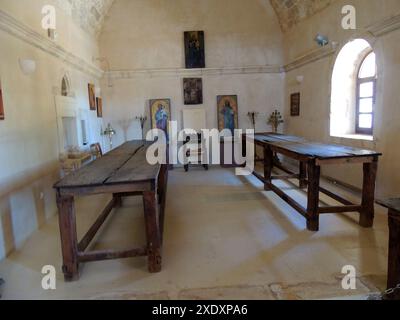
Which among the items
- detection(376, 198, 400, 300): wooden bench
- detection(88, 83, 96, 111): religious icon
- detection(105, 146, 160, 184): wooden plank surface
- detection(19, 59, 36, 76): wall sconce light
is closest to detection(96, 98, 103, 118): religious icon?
detection(88, 83, 96, 111): religious icon

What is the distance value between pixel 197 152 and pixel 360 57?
4356 mm

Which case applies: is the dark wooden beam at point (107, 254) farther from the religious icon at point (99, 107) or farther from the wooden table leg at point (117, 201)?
the religious icon at point (99, 107)

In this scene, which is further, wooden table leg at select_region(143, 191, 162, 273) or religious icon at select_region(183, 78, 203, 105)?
religious icon at select_region(183, 78, 203, 105)

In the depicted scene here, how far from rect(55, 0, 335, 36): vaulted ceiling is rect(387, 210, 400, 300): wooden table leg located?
5238 millimetres

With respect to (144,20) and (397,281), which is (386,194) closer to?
(397,281)

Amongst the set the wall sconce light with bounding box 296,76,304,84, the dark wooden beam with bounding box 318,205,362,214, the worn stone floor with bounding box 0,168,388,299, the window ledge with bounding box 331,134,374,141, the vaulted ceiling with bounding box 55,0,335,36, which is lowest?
the worn stone floor with bounding box 0,168,388,299

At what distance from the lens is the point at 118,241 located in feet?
12.5

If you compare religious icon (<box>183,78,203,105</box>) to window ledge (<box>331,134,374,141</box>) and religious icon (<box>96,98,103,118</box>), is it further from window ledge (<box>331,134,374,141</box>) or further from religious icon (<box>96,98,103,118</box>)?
window ledge (<box>331,134,374,141</box>)

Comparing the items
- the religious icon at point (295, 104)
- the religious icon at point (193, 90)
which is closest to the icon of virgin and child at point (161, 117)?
the religious icon at point (193, 90)

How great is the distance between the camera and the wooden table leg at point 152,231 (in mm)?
2930

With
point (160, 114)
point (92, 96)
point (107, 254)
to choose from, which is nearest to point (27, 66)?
point (107, 254)

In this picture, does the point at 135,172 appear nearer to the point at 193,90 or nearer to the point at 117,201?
the point at 117,201

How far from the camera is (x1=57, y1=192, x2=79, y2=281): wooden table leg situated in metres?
2.82
